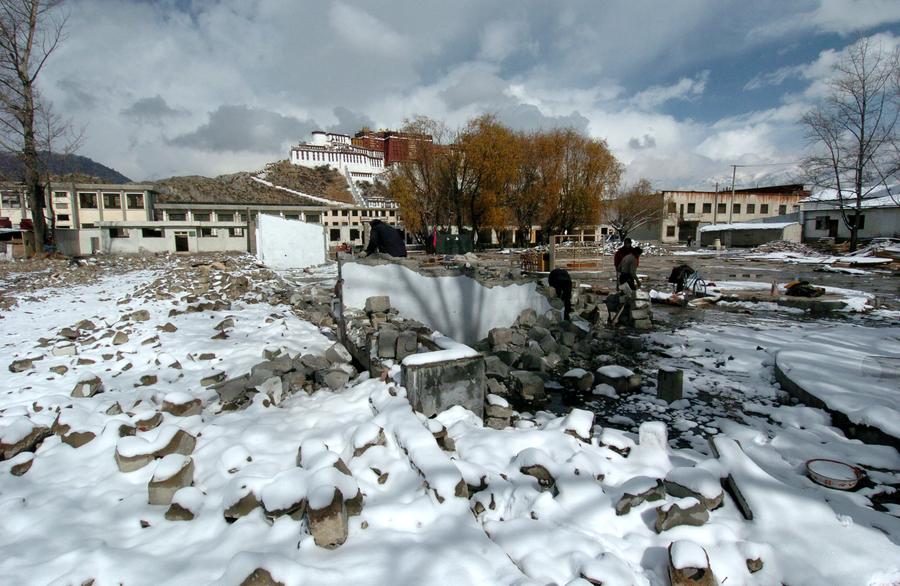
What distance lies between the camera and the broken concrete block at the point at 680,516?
7.93ft

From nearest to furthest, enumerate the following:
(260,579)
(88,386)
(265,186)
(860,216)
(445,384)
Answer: (260,579), (445,384), (88,386), (860,216), (265,186)

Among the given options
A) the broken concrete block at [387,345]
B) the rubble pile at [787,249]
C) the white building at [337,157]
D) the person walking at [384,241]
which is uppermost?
the white building at [337,157]

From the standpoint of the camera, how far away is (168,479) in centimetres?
254

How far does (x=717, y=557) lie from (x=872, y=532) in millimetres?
991

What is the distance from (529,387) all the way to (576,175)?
3895 centimetres

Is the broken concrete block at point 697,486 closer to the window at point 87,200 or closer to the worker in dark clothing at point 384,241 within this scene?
the worker in dark clothing at point 384,241

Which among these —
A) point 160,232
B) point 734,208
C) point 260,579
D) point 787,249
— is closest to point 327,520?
point 260,579

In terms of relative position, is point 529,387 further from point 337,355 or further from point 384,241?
point 384,241

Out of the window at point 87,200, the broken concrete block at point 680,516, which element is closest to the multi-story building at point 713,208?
the broken concrete block at point 680,516

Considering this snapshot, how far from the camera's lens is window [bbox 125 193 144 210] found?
1778 inches

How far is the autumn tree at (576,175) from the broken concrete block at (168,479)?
39.3 meters

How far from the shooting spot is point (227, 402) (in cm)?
379

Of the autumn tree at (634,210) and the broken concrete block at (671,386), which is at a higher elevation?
the autumn tree at (634,210)

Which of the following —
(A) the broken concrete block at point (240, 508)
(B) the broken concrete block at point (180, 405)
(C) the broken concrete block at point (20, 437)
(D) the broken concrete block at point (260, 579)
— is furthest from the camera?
(B) the broken concrete block at point (180, 405)
